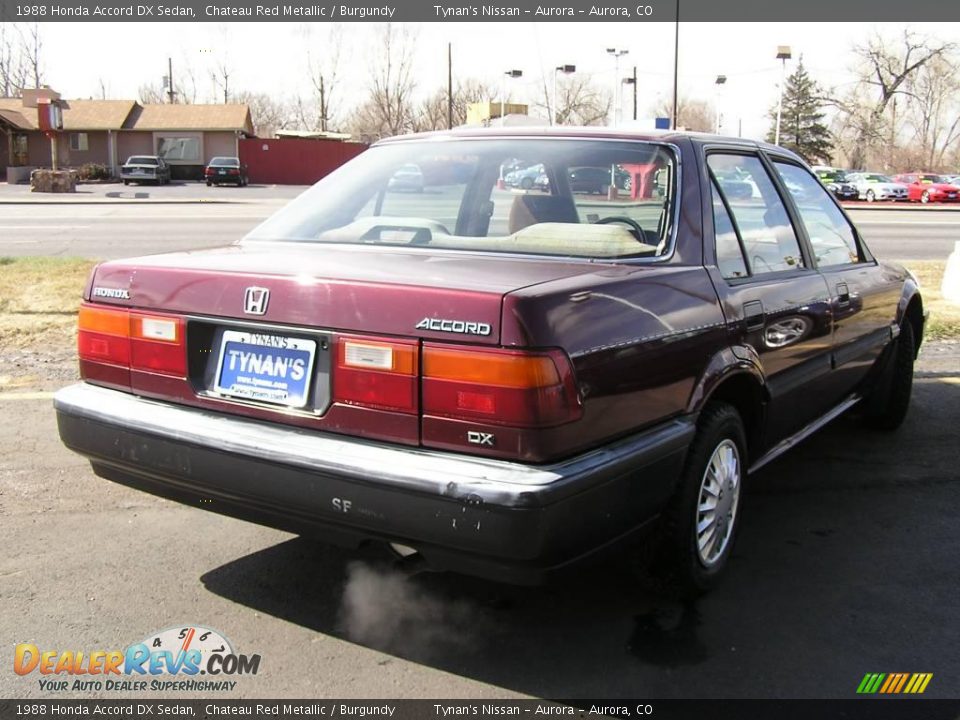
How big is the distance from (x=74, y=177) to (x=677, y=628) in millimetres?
41767

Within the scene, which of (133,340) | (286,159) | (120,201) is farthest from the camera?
(286,159)

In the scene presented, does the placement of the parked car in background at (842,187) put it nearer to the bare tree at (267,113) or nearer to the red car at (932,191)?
the red car at (932,191)

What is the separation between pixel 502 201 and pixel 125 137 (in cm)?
5858

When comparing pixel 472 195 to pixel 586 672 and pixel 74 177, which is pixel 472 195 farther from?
pixel 74 177

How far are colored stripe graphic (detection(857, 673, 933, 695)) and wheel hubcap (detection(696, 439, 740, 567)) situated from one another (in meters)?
0.66

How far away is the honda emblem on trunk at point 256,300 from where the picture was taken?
9.52 ft

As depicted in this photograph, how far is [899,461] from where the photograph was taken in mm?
5203

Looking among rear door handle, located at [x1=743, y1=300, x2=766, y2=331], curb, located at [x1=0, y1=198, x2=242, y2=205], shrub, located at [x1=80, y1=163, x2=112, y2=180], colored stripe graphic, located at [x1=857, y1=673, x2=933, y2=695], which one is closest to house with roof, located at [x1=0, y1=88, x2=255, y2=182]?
shrub, located at [x1=80, y1=163, x2=112, y2=180]

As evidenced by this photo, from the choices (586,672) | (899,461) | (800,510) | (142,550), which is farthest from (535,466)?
(899,461)

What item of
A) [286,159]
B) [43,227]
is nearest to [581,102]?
[286,159]

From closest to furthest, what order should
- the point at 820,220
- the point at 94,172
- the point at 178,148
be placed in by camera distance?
the point at 820,220 → the point at 94,172 → the point at 178,148

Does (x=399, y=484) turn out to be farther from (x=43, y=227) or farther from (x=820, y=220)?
(x=43, y=227)

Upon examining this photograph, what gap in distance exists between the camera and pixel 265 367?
2.93 metres

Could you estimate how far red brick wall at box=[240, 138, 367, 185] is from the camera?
177 feet
